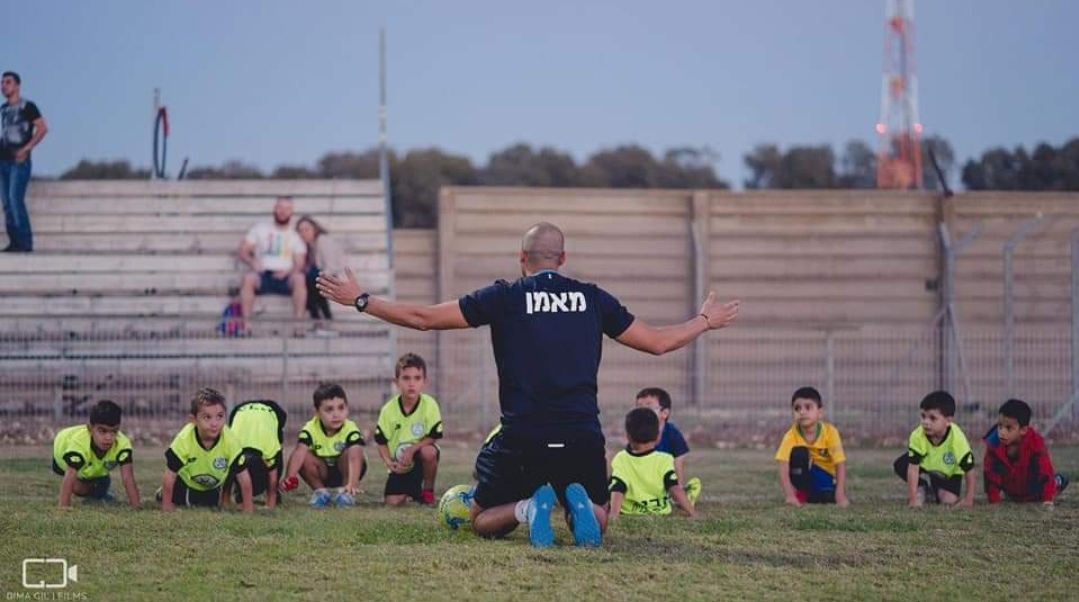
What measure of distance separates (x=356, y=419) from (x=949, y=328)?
8280 mm

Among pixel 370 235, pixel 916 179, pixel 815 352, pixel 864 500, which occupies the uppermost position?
pixel 916 179

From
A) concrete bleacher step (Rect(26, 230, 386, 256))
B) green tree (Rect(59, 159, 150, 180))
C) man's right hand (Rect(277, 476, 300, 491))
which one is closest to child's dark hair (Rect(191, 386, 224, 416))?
man's right hand (Rect(277, 476, 300, 491))

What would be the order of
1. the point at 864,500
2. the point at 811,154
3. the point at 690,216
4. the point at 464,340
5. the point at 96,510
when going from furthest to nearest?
the point at 811,154
the point at 690,216
the point at 464,340
the point at 864,500
the point at 96,510

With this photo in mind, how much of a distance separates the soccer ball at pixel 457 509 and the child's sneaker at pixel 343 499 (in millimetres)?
2511

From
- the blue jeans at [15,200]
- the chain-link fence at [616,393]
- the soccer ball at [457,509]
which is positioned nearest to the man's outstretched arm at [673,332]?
the soccer ball at [457,509]

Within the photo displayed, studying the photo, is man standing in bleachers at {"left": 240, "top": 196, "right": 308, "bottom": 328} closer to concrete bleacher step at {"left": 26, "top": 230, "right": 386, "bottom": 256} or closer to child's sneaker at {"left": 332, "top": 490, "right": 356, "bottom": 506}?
concrete bleacher step at {"left": 26, "top": 230, "right": 386, "bottom": 256}

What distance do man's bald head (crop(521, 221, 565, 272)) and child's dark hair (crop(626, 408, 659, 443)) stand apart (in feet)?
8.31

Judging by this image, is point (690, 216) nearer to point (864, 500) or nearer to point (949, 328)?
point (949, 328)

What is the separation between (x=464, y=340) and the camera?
68.9ft

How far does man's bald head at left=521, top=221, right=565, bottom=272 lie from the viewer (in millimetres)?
9141

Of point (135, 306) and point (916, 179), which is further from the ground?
point (916, 179)

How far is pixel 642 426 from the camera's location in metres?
11.4

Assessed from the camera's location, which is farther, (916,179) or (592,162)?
(592,162)

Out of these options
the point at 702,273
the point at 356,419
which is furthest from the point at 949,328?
the point at 356,419
